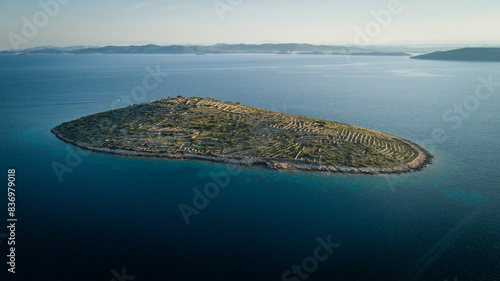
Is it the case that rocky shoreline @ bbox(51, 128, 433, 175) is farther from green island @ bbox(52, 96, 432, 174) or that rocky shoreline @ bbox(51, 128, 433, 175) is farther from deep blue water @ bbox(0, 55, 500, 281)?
deep blue water @ bbox(0, 55, 500, 281)

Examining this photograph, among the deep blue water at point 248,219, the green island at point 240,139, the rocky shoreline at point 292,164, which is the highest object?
the green island at point 240,139

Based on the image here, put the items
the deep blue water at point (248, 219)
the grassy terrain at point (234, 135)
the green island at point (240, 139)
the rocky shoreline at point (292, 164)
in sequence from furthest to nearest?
the grassy terrain at point (234, 135), the green island at point (240, 139), the rocky shoreline at point (292, 164), the deep blue water at point (248, 219)

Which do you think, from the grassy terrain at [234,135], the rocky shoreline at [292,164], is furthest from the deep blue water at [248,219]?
the grassy terrain at [234,135]

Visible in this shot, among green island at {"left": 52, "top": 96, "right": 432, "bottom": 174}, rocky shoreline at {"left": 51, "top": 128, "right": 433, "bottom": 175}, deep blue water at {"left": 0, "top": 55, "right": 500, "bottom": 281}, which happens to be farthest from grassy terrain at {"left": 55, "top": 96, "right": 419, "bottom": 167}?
deep blue water at {"left": 0, "top": 55, "right": 500, "bottom": 281}

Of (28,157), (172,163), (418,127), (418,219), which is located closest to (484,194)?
(418,219)

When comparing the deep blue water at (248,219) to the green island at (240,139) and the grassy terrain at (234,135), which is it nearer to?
the green island at (240,139)

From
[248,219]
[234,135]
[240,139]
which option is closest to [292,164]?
[240,139]

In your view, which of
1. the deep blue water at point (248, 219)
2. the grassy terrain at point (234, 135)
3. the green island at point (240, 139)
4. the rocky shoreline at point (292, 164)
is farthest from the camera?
the grassy terrain at point (234, 135)

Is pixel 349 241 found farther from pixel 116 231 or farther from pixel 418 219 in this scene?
pixel 116 231
